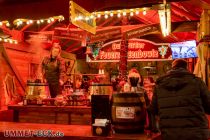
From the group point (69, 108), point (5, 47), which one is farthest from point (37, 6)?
point (5, 47)

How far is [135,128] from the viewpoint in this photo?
243 centimetres

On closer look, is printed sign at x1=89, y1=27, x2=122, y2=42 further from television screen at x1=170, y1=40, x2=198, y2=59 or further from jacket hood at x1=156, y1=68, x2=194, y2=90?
jacket hood at x1=156, y1=68, x2=194, y2=90

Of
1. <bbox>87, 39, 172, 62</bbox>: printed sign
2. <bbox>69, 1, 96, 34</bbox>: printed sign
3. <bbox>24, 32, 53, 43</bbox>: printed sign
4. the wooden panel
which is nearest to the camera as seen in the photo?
<bbox>69, 1, 96, 34</bbox>: printed sign

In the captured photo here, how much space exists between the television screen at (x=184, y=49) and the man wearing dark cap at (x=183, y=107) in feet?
17.3

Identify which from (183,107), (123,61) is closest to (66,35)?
(123,61)

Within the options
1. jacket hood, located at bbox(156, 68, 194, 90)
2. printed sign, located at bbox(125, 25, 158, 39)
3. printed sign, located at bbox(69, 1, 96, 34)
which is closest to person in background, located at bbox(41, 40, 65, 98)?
printed sign, located at bbox(69, 1, 96, 34)

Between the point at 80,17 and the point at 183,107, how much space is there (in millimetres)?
2024

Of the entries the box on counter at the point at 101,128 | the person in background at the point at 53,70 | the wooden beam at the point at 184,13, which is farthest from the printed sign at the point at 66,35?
the box on counter at the point at 101,128

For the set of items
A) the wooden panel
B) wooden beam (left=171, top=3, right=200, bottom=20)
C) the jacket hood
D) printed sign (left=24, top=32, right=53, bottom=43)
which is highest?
wooden beam (left=171, top=3, right=200, bottom=20)

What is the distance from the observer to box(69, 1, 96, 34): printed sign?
3.77 meters

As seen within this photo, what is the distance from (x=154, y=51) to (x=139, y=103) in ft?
18.4

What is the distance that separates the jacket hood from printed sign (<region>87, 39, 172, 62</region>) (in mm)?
4865

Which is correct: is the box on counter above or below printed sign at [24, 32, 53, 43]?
below

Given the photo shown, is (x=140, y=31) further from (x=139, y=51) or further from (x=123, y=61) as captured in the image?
(x=139, y=51)
